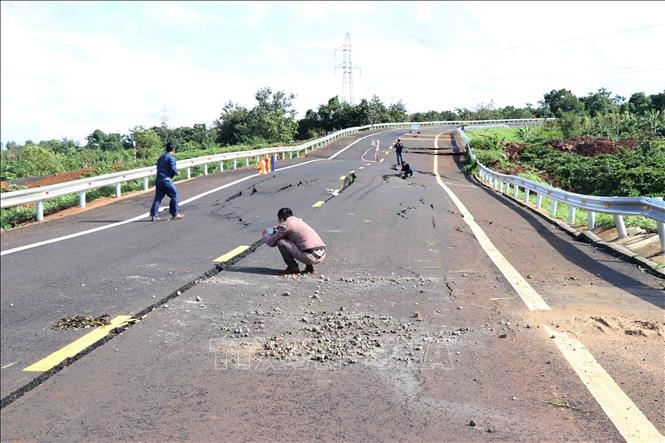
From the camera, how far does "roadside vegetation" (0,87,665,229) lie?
71.0 feet

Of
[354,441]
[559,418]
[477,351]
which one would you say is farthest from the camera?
[477,351]

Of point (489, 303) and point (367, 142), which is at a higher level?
point (367, 142)

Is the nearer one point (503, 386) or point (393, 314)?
point (503, 386)

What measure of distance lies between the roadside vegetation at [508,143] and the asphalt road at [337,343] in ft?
8.06

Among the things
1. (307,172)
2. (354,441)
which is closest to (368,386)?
(354,441)

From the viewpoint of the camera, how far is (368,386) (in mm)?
4793

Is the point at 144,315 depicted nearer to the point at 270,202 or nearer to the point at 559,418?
the point at 559,418

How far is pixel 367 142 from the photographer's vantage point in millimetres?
59156

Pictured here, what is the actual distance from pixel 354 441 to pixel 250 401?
2.91 ft

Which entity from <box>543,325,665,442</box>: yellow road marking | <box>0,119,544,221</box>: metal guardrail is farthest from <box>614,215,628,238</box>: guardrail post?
<box>0,119,544,221</box>: metal guardrail

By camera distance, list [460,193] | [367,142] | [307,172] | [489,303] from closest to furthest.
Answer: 1. [489,303]
2. [460,193]
3. [307,172]
4. [367,142]

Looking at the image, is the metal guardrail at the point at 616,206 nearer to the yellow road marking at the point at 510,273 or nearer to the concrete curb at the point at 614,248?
the concrete curb at the point at 614,248

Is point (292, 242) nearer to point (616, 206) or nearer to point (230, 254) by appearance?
point (230, 254)

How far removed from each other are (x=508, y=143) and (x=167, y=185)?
148ft
